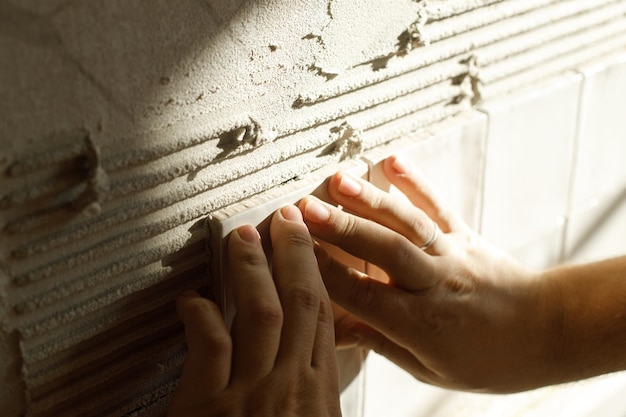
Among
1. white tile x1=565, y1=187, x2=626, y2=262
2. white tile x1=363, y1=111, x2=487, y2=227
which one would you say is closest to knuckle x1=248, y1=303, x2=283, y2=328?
white tile x1=363, y1=111, x2=487, y2=227

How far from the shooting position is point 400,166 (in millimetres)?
786

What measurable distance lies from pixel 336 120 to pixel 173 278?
0.24 meters

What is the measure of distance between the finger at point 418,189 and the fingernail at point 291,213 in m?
0.13

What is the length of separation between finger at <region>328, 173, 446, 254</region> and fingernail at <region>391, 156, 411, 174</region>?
0.10 feet

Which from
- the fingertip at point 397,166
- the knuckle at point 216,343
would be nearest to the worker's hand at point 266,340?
the knuckle at point 216,343

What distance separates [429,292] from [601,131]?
464mm

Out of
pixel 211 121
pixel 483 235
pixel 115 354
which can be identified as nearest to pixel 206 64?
pixel 211 121

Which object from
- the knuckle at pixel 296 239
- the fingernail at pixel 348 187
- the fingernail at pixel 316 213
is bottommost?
the knuckle at pixel 296 239

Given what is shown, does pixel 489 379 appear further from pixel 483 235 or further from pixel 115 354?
pixel 115 354

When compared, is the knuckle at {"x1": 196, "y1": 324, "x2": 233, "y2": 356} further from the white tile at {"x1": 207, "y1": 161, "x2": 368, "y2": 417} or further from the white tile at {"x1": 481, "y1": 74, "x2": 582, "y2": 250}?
the white tile at {"x1": 481, "y1": 74, "x2": 582, "y2": 250}

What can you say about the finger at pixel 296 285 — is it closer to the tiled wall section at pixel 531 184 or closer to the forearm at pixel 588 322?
the tiled wall section at pixel 531 184

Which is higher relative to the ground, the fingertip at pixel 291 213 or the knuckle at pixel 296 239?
the fingertip at pixel 291 213

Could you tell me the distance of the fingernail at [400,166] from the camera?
30.9 inches

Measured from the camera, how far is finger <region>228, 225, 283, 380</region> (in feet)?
2.09
